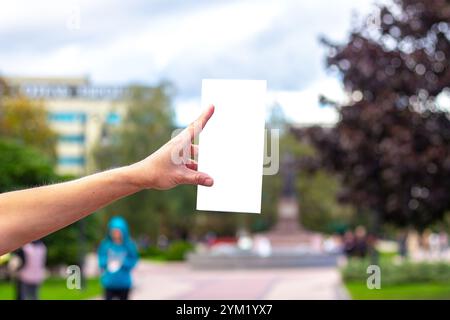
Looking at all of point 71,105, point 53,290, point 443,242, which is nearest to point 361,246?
point 53,290

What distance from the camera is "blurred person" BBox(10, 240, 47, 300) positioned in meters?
14.4

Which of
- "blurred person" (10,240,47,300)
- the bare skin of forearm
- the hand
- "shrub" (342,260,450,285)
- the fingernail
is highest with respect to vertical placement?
the hand

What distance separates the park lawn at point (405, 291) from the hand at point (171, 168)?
55.6 ft

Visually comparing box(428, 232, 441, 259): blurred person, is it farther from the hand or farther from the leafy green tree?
the hand

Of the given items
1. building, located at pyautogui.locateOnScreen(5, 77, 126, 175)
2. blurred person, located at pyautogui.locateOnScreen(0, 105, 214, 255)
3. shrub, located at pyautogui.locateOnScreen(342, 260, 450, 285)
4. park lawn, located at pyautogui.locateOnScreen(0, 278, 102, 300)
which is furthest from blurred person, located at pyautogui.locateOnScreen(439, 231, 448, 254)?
building, located at pyautogui.locateOnScreen(5, 77, 126, 175)

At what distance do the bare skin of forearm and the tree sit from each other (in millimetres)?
16461

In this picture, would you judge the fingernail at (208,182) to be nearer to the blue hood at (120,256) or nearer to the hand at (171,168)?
the hand at (171,168)

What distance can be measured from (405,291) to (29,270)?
32.3 ft

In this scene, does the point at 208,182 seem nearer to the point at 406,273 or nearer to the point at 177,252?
the point at 406,273

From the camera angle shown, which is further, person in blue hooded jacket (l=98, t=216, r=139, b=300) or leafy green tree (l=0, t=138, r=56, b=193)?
leafy green tree (l=0, t=138, r=56, b=193)

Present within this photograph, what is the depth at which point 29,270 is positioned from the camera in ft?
47.5

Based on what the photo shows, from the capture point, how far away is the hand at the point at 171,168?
76.1 inches

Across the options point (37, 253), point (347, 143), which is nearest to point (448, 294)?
point (347, 143)
